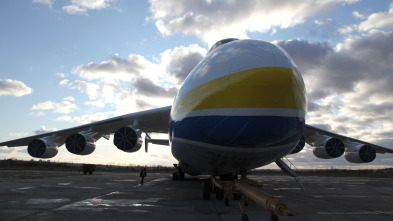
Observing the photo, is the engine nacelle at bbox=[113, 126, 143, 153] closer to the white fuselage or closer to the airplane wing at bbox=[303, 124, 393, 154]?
the white fuselage

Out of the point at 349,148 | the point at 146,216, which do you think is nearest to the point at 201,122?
the point at 146,216

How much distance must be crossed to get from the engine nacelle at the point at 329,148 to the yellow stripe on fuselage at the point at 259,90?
9.82m

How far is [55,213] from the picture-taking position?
208 inches

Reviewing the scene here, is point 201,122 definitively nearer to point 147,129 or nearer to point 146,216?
point 146,216

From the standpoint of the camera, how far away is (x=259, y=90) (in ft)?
13.3

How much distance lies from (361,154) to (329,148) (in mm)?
3952

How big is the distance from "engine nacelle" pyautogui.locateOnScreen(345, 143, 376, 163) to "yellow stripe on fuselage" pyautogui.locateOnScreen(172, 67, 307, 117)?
1358 cm

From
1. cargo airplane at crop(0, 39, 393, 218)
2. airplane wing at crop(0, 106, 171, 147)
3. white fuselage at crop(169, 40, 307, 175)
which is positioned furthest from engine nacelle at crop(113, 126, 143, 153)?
white fuselage at crop(169, 40, 307, 175)

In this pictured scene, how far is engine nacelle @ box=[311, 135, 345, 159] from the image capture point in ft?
42.4

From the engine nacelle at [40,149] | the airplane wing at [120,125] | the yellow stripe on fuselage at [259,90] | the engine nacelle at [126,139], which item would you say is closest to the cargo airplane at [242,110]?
the yellow stripe on fuselage at [259,90]

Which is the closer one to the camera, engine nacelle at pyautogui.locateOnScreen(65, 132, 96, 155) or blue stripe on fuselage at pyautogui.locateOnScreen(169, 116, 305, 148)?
blue stripe on fuselage at pyautogui.locateOnScreen(169, 116, 305, 148)

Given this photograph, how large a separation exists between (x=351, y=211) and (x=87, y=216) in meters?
5.34

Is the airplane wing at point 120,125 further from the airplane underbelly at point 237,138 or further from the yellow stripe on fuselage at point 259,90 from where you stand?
the yellow stripe on fuselage at point 259,90

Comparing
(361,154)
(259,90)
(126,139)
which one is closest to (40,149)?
(126,139)
